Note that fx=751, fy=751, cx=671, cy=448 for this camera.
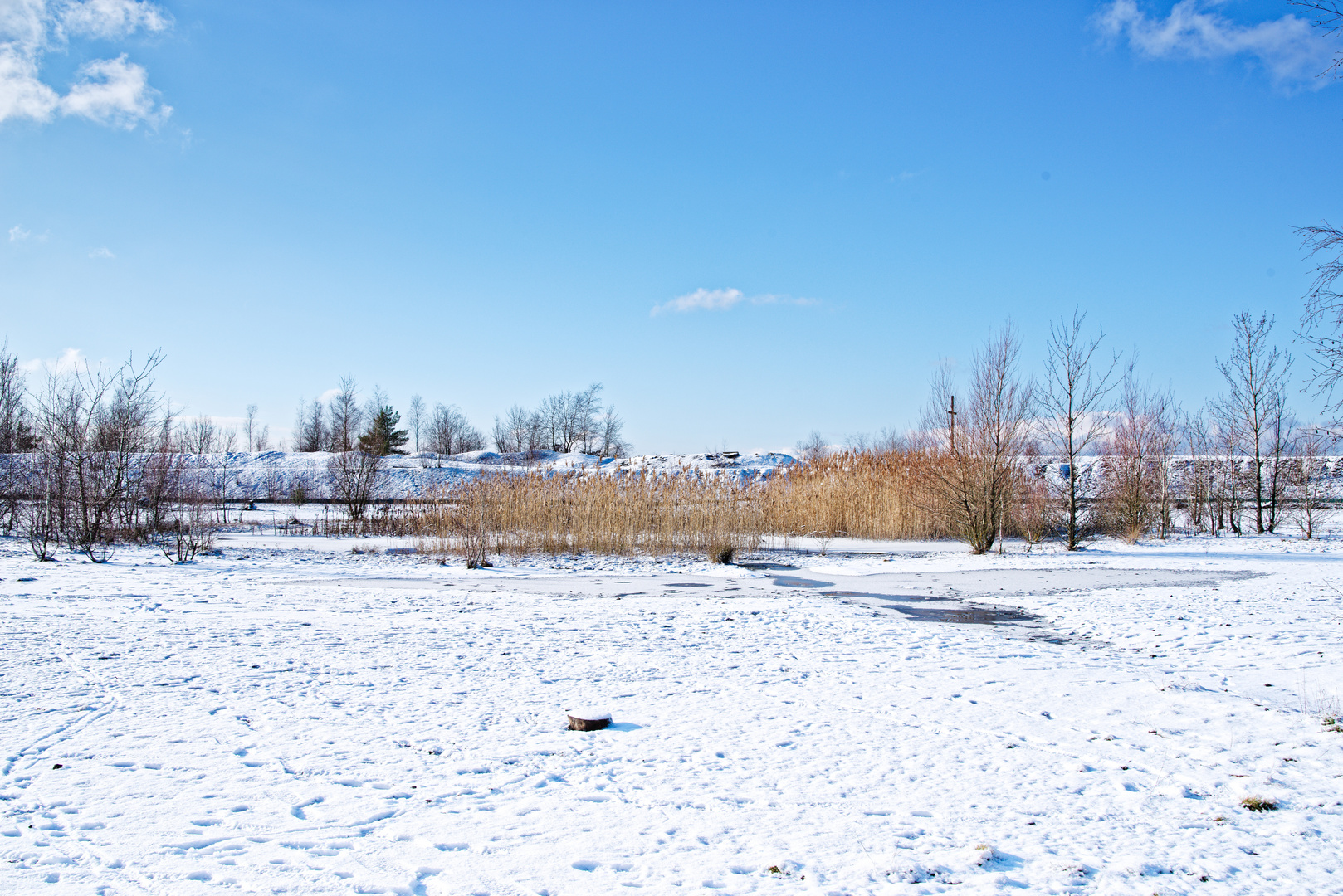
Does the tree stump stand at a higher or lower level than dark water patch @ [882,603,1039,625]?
higher

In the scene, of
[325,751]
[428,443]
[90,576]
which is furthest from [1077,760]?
[428,443]

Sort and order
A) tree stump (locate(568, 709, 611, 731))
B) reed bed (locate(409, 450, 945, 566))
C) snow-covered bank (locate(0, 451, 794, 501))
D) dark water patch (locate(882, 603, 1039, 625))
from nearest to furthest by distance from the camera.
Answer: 1. tree stump (locate(568, 709, 611, 731))
2. dark water patch (locate(882, 603, 1039, 625))
3. reed bed (locate(409, 450, 945, 566))
4. snow-covered bank (locate(0, 451, 794, 501))

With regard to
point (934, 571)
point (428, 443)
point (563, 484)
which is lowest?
point (934, 571)

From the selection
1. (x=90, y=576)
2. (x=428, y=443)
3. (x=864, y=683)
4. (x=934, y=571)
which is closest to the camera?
(x=864, y=683)

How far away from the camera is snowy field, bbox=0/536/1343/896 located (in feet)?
8.02

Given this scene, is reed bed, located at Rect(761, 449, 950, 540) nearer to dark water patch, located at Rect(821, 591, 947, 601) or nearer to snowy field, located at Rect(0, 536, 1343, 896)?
dark water patch, located at Rect(821, 591, 947, 601)

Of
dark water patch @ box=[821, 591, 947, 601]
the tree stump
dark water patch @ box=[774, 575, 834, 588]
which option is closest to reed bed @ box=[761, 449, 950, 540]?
dark water patch @ box=[774, 575, 834, 588]

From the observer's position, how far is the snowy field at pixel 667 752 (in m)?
2.44

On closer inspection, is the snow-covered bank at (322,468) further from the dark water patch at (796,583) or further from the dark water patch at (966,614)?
the dark water patch at (966,614)

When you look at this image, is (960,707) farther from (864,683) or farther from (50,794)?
(50,794)

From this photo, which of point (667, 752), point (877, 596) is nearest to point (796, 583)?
point (877, 596)

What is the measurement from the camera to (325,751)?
3.43m

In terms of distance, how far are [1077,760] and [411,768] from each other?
296 cm

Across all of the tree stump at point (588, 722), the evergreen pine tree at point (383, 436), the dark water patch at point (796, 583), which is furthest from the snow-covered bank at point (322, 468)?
the tree stump at point (588, 722)
